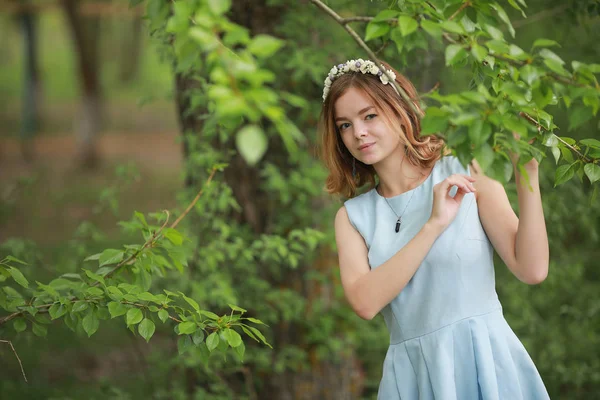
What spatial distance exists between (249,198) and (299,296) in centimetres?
75

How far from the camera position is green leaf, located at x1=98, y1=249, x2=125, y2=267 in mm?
Result: 2293

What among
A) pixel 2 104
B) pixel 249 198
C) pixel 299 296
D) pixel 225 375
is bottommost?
pixel 225 375

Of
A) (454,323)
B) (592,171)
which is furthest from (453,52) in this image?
(454,323)

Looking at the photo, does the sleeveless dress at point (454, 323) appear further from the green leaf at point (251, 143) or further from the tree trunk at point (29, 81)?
the tree trunk at point (29, 81)

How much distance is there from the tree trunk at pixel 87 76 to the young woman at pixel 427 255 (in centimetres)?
1176

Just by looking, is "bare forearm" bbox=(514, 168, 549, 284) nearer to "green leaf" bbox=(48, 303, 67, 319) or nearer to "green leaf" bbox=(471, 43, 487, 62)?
"green leaf" bbox=(471, 43, 487, 62)

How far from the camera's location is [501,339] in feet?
7.49

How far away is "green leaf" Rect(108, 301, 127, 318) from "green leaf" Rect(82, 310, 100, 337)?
0.33 feet

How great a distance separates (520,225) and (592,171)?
0.28 meters

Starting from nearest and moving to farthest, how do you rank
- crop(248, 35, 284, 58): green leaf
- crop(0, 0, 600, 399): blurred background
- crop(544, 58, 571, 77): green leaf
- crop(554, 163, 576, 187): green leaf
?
crop(248, 35, 284, 58): green leaf
crop(544, 58, 571, 77): green leaf
crop(554, 163, 576, 187): green leaf
crop(0, 0, 600, 399): blurred background

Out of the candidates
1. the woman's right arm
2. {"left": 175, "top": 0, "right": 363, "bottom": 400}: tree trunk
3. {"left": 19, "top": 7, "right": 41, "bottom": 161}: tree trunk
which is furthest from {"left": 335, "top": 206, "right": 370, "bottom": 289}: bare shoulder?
{"left": 19, "top": 7, "right": 41, "bottom": 161}: tree trunk

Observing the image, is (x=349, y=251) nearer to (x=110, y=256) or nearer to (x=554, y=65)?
(x=110, y=256)

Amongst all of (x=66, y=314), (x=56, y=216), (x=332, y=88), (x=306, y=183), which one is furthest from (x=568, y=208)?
(x=56, y=216)

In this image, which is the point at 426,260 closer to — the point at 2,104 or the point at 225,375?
the point at 225,375
